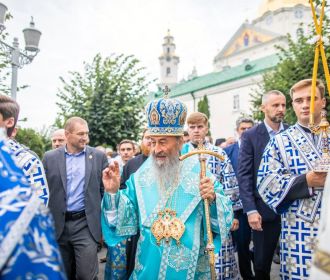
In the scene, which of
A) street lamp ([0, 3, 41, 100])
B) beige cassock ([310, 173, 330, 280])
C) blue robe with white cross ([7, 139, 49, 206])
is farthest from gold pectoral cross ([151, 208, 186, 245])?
street lamp ([0, 3, 41, 100])

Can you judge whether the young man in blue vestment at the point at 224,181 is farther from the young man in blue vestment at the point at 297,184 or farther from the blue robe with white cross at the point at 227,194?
the young man in blue vestment at the point at 297,184

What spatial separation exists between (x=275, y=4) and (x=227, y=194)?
55.1 metres

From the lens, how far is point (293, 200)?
2.88m

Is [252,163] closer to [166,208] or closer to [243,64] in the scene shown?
[166,208]

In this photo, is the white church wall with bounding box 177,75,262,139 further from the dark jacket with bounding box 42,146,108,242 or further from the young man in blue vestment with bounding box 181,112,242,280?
the dark jacket with bounding box 42,146,108,242

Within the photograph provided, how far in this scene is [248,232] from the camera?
17.6 ft

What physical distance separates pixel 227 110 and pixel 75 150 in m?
40.4

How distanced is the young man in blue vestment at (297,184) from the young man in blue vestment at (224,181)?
4.71ft

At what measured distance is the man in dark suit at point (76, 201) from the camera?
432cm

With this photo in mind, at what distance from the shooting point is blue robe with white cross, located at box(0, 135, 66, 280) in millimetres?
1157

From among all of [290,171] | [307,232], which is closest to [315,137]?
[290,171]

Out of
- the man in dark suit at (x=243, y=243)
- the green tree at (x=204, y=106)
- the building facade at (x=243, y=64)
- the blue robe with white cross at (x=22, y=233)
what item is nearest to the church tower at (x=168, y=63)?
the building facade at (x=243, y=64)

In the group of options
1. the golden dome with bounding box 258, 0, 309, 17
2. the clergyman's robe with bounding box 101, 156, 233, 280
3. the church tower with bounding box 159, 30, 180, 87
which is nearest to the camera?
the clergyman's robe with bounding box 101, 156, 233, 280

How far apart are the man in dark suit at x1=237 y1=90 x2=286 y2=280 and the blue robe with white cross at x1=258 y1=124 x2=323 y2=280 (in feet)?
2.93
